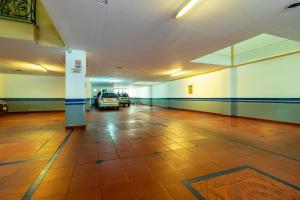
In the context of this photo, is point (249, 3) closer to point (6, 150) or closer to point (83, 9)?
point (83, 9)

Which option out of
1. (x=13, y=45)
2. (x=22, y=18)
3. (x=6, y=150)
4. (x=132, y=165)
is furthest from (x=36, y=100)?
(x=132, y=165)

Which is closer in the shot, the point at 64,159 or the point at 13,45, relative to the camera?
the point at 64,159

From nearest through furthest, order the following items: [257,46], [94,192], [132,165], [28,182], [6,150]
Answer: [94,192] < [28,182] < [132,165] < [6,150] < [257,46]

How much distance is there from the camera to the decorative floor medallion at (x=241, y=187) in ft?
4.90

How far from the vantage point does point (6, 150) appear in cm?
280

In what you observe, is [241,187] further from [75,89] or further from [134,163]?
[75,89]

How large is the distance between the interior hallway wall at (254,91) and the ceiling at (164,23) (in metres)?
2.19

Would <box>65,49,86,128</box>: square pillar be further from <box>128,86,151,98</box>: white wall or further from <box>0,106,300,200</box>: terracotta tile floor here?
<box>128,86,151,98</box>: white wall

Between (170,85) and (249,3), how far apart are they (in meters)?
11.0

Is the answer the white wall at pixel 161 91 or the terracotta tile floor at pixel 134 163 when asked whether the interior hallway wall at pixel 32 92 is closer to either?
the terracotta tile floor at pixel 134 163

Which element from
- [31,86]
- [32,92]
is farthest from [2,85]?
[32,92]

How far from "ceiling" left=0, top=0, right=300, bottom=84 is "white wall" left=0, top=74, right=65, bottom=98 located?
21.9ft

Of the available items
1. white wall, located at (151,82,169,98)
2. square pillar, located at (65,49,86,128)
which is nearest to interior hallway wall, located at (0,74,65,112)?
square pillar, located at (65,49,86,128)

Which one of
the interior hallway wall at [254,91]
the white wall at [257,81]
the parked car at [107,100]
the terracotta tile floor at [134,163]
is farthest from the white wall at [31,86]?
the white wall at [257,81]
